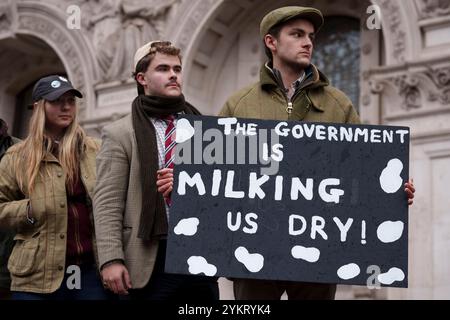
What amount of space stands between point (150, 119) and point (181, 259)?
1.05 meters

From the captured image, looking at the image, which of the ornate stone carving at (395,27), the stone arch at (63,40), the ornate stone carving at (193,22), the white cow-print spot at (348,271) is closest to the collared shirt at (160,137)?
the white cow-print spot at (348,271)

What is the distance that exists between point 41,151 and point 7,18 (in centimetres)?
1047

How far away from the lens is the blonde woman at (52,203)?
4891 mm

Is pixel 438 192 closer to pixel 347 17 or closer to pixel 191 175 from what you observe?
pixel 347 17

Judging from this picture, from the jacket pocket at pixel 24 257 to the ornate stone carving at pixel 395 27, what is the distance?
21.4 ft

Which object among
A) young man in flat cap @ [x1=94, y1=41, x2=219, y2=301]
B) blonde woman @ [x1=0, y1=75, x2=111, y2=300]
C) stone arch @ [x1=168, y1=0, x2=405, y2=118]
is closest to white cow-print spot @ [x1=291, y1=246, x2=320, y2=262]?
young man in flat cap @ [x1=94, y1=41, x2=219, y2=301]

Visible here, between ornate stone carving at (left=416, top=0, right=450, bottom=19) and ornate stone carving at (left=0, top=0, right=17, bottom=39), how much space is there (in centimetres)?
707

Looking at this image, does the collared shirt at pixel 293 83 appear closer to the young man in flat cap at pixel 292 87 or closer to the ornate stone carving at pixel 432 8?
the young man in flat cap at pixel 292 87

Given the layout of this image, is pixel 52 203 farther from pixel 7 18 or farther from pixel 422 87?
pixel 7 18

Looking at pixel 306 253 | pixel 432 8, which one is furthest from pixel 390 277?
pixel 432 8

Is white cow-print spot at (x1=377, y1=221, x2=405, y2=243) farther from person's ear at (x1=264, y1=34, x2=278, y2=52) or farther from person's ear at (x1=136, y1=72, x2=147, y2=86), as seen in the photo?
person's ear at (x1=136, y1=72, x2=147, y2=86)

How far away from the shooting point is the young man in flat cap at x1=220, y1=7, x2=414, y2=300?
4.56 metres

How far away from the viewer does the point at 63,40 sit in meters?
14.2
